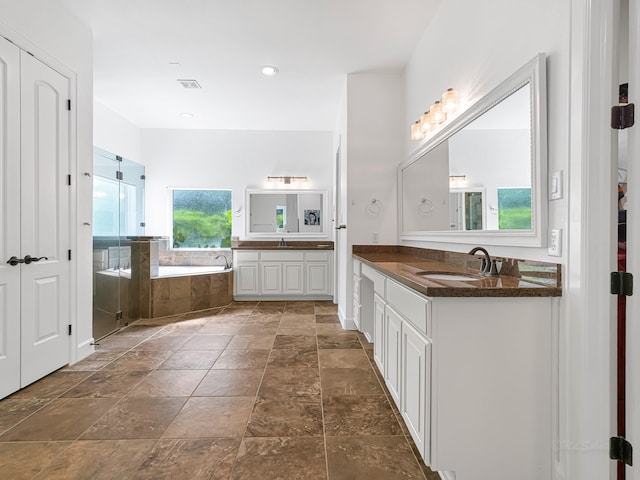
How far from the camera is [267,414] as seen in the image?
1.92m

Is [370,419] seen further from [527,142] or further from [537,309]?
[527,142]

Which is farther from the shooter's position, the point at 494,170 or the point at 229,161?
the point at 229,161

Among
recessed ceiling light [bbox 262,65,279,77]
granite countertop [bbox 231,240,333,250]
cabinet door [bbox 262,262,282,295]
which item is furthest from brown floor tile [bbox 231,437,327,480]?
granite countertop [bbox 231,240,333,250]

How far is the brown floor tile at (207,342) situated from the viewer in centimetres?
309

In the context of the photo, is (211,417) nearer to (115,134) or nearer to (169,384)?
(169,384)

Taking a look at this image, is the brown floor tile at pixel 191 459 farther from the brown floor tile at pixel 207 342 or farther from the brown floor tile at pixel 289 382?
the brown floor tile at pixel 207 342

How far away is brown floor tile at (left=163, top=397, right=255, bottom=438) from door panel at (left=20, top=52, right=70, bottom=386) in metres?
1.27

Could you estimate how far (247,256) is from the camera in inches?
203

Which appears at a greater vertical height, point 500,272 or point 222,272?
point 500,272

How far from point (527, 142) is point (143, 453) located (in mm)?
2389

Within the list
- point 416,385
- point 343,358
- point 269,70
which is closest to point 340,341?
point 343,358

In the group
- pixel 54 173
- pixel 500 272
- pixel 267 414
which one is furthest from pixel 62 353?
pixel 500 272

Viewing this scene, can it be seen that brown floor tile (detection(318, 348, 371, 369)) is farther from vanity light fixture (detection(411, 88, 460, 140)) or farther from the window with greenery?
vanity light fixture (detection(411, 88, 460, 140))

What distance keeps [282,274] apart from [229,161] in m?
2.12
